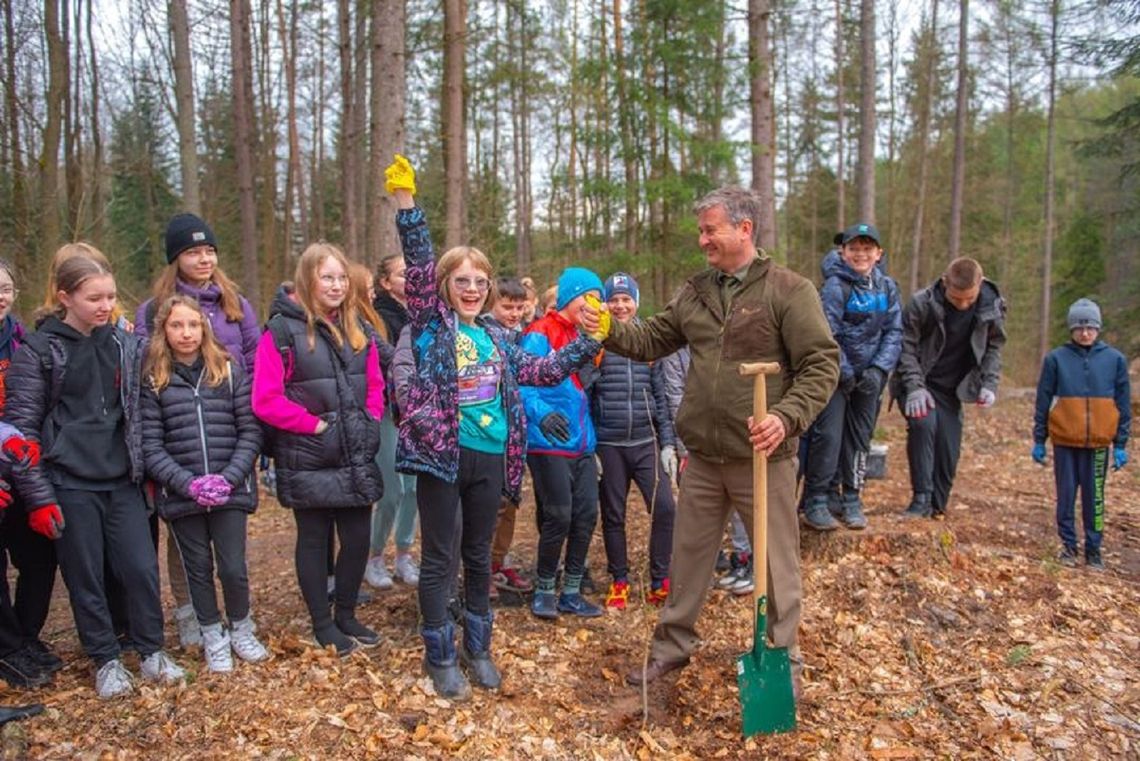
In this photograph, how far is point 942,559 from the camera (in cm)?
534

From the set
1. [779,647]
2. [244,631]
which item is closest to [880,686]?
[779,647]

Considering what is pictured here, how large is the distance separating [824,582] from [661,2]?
12.2 m

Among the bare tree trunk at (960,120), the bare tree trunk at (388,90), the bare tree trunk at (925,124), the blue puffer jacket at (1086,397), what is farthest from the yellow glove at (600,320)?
the bare tree trunk at (925,124)

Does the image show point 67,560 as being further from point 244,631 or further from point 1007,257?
point 1007,257

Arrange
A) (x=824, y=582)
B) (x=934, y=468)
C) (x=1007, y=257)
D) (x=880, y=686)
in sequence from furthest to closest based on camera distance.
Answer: (x=1007, y=257) < (x=934, y=468) < (x=824, y=582) < (x=880, y=686)

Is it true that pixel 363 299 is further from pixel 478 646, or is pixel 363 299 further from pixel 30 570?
pixel 30 570

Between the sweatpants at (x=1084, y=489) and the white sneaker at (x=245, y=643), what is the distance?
5.91 m

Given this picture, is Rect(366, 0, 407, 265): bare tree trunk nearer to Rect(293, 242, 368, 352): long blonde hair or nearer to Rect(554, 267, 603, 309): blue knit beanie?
Rect(293, 242, 368, 352): long blonde hair

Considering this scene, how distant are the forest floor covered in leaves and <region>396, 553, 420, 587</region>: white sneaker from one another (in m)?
0.17

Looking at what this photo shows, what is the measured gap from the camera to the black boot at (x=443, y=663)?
12.4 ft

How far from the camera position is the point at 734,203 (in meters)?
3.69

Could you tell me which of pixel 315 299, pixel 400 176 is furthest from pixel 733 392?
pixel 315 299

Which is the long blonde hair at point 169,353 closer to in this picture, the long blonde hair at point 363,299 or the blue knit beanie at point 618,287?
the long blonde hair at point 363,299

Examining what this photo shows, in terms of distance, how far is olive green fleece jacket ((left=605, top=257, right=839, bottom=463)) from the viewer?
3.60 metres
